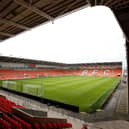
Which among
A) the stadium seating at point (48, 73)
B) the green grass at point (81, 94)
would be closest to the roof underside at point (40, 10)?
the green grass at point (81, 94)

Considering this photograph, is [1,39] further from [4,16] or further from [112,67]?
[112,67]

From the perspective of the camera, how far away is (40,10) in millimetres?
4414

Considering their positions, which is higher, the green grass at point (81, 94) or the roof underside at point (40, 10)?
the roof underside at point (40, 10)

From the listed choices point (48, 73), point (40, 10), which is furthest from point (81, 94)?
point (48, 73)

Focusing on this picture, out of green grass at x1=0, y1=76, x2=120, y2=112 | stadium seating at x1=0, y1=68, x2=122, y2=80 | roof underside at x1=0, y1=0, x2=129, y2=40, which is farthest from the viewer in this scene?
stadium seating at x1=0, y1=68, x2=122, y2=80

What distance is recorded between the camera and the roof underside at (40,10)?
4.05 meters

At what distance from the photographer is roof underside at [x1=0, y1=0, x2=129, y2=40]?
4048mm

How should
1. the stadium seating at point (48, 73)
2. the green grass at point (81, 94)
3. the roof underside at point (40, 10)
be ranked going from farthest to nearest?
the stadium seating at point (48, 73)
the green grass at point (81, 94)
the roof underside at point (40, 10)

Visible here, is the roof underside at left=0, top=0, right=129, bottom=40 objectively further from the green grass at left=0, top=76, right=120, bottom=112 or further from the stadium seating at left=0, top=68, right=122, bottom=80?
the stadium seating at left=0, top=68, right=122, bottom=80

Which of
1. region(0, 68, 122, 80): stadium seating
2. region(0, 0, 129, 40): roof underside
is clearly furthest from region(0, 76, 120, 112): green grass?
region(0, 68, 122, 80): stadium seating

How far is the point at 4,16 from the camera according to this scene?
4.85m

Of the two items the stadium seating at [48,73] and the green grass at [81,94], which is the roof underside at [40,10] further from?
the stadium seating at [48,73]

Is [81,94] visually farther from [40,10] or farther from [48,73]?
[48,73]

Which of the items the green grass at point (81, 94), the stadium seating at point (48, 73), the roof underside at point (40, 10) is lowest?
the green grass at point (81, 94)
